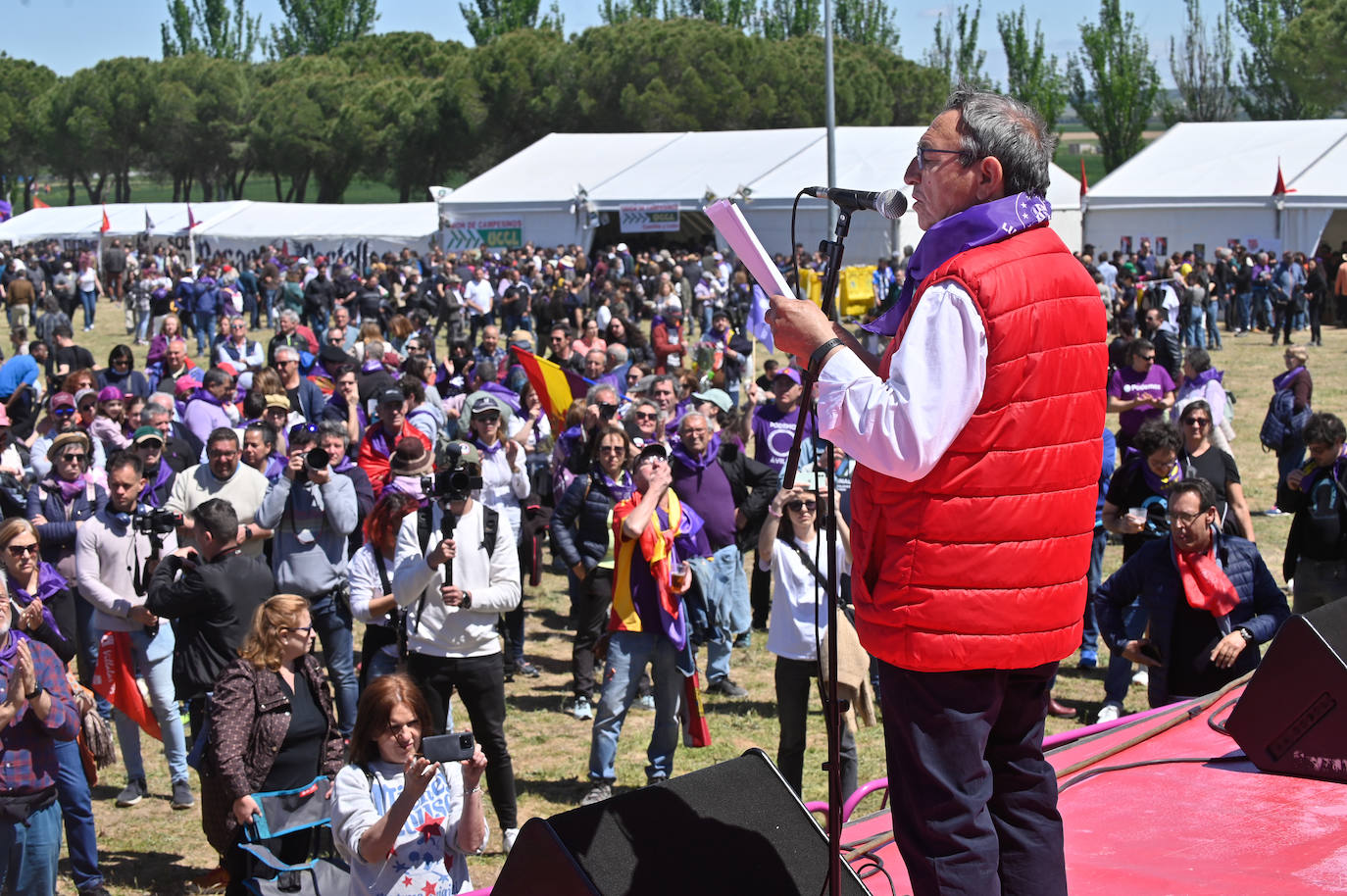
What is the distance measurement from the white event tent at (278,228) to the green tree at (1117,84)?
114 feet

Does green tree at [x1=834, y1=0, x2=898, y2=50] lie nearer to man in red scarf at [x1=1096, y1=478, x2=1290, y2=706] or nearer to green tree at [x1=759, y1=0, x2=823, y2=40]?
green tree at [x1=759, y1=0, x2=823, y2=40]

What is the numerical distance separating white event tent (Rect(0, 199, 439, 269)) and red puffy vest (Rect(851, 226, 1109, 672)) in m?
37.9

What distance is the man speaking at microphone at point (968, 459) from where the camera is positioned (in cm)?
246

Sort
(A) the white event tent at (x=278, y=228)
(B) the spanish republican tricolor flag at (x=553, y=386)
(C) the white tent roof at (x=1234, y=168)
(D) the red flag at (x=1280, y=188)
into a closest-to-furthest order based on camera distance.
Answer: (B) the spanish republican tricolor flag at (x=553, y=386)
(D) the red flag at (x=1280, y=188)
(C) the white tent roof at (x=1234, y=168)
(A) the white event tent at (x=278, y=228)

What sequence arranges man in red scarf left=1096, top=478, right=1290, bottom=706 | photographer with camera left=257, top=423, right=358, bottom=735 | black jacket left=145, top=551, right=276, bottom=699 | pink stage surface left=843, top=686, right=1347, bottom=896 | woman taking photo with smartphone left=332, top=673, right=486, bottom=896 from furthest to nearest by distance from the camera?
photographer with camera left=257, top=423, right=358, bottom=735 < black jacket left=145, top=551, right=276, bottom=699 < man in red scarf left=1096, top=478, right=1290, bottom=706 < woman taking photo with smartphone left=332, top=673, right=486, bottom=896 < pink stage surface left=843, top=686, right=1347, bottom=896

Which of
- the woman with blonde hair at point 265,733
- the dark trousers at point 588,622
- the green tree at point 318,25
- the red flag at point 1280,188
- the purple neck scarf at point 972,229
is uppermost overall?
the green tree at point 318,25

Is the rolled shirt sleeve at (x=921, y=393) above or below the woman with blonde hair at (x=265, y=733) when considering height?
above

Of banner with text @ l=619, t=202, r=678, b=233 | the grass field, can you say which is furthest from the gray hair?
banner with text @ l=619, t=202, r=678, b=233

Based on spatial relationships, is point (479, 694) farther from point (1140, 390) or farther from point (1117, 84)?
point (1117, 84)

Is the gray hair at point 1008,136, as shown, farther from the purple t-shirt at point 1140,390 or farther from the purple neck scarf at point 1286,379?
the purple neck scarf at point 1286,379

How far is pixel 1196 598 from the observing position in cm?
618

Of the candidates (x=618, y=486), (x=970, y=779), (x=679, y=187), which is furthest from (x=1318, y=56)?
(x=970, y=779)

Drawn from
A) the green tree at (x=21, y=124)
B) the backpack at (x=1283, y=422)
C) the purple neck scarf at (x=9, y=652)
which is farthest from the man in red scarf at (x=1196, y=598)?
the green tree at (x=21, y=124)

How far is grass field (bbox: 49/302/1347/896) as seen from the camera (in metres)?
6.50
